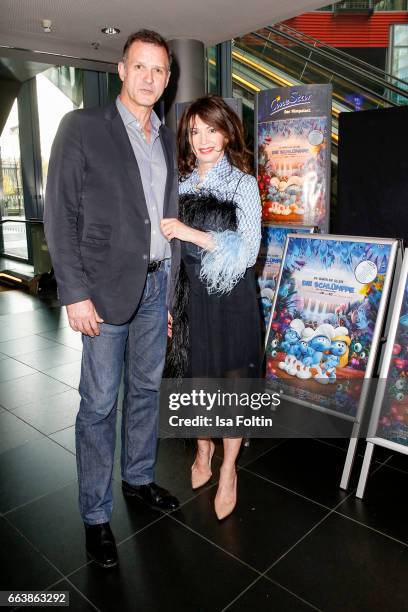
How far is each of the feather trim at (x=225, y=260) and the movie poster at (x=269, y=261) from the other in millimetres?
1441

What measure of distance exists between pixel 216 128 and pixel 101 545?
4.91 feet

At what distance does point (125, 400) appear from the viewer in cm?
193

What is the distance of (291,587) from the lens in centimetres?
151

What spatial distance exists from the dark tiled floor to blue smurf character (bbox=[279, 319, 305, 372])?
426 mm

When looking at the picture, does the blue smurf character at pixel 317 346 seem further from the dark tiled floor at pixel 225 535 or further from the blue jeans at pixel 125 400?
the blue jeans at pixel 125 400

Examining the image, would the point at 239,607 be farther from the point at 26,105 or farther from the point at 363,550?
the point at 26,105

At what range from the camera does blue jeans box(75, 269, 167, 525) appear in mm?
1603

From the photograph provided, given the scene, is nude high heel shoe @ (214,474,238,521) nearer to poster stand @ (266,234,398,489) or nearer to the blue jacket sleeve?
poster stand @ (266,234,398,489)

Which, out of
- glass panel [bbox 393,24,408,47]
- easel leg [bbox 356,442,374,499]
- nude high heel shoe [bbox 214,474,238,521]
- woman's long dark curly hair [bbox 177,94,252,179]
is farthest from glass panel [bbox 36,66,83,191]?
easel leg [bbox 356,442,374,499]

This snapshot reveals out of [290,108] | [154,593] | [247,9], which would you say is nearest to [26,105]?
[247,9]

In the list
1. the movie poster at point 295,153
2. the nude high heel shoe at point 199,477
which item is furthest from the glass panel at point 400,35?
the nude high heel shoe at point 199,477

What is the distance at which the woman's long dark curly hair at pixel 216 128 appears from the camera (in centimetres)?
166

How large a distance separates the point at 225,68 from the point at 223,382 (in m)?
4.24

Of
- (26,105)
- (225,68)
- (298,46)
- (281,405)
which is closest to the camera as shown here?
(281,405)
